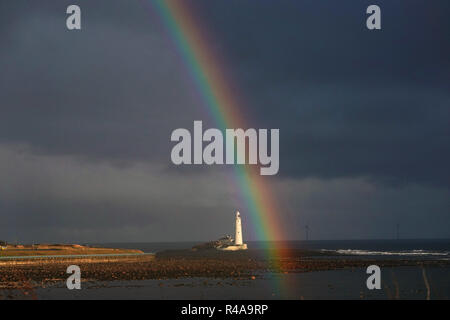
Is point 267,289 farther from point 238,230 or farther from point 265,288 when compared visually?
point 238,230

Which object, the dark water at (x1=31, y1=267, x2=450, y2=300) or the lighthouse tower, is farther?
the lighthouse tower

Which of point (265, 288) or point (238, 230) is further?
point (238, 230)

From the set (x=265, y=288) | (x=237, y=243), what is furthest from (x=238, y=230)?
(x=265, y=288)

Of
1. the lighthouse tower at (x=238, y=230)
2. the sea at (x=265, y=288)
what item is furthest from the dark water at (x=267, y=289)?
the lighthouse tower at (x=238, y=230)

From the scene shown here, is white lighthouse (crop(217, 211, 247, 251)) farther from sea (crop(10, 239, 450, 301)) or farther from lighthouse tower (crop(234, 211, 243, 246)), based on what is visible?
sea (crop(10, 239, 450, 301))

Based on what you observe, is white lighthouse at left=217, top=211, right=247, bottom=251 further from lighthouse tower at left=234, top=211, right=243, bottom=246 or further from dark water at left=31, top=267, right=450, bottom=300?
dark water at left=31, top=267, right=450, bottom=300

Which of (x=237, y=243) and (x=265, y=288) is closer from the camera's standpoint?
(x=265, y=288)

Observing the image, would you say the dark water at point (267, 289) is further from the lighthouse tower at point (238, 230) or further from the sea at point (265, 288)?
the lighthouse tower at point (238, 230)

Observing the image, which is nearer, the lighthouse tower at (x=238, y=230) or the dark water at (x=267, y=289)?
the dark water at (x=267, y=289)

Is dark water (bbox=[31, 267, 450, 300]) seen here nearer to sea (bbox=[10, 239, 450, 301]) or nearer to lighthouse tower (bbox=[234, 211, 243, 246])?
sea (bbox=[10, 239, 450, 301])

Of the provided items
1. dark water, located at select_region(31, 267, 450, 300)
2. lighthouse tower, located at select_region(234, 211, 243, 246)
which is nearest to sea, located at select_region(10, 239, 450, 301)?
dark water, located at select_region(31, 267, 450, 300)

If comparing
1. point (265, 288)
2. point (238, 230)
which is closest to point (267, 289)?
point (265, 288)
